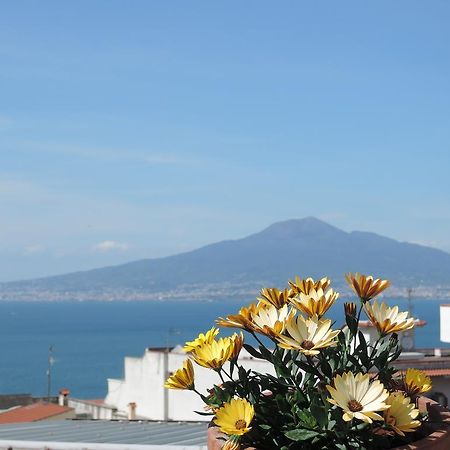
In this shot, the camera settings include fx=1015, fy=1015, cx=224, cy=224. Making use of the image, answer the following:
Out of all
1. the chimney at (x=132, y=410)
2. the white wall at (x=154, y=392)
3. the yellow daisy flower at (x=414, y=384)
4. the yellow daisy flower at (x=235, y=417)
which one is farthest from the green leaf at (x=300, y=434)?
the chimney at (x=132, y=410)

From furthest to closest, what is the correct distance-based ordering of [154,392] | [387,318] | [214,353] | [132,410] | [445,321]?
[132,410] < [154,392] < [445,321] < [387,318] < [214,353]

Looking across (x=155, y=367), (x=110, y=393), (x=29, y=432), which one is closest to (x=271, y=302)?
(x=29, y=432)

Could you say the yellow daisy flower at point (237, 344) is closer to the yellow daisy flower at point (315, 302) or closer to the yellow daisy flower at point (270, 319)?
the yellow daisy flower at point (270, 319)

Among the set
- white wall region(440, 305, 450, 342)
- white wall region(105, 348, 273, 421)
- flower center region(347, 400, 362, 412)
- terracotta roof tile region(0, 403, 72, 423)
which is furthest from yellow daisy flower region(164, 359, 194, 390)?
terracotta roof tile region(0, 403, 72, 423)

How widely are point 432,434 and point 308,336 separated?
0.63m

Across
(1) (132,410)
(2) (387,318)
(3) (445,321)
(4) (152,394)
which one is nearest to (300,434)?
(2) (387,318)

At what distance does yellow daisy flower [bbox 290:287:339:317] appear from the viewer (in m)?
4.19

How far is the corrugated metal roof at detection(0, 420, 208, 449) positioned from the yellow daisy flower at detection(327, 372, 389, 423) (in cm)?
674

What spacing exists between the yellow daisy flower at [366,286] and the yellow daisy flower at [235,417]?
0.71 metres

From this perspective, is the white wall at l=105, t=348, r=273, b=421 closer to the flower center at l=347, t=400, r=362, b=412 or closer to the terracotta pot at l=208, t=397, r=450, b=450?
the terracotta pot at l=208, t=397, r=450, b=450

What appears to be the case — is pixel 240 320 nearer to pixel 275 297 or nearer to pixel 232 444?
pixel 275 297

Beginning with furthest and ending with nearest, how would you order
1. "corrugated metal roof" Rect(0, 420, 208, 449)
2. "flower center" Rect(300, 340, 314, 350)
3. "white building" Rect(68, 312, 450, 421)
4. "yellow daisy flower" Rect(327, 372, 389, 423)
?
"white building" Rect(68, 312, 450, 421), "corrugated metal roof" Rect(0, 420, 208, 449), "flower center" Rect(300, 340, 314, 350), "yellow daisy flower" Rect(327, 372, 389, 423)

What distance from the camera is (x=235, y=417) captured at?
393 centimetres

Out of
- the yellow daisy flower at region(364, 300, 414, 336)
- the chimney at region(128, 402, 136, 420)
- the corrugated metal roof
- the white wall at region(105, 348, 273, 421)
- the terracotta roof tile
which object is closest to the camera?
the yellow daisy flower at region(364, 300, 414, 336)
